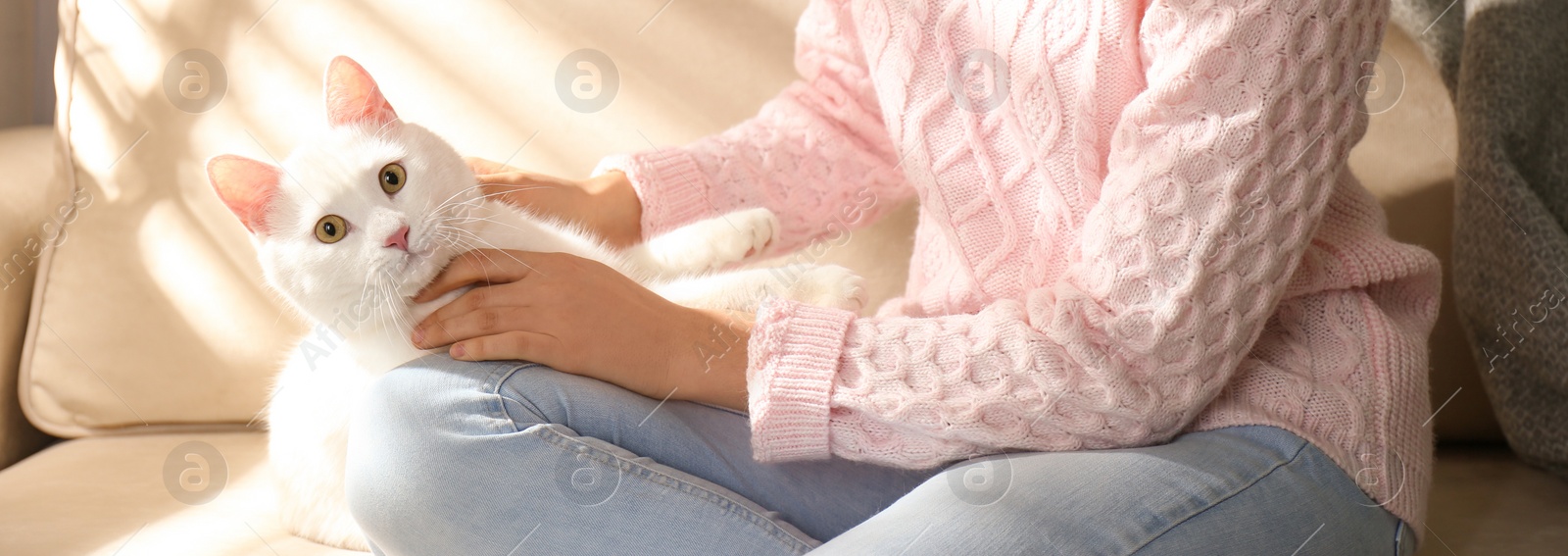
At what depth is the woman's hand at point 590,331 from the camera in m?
0.84

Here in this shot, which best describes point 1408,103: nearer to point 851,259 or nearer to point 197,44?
point 851,259

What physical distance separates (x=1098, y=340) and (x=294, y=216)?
66 centimetres

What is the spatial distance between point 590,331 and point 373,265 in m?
0.18

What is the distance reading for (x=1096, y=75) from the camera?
2.87 ft

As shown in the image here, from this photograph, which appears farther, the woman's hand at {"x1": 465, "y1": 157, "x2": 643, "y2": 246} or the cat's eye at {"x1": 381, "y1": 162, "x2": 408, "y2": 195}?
the woman's hand at {"x1": 465, "y1": 157, "x2": 643, "y2": 246}

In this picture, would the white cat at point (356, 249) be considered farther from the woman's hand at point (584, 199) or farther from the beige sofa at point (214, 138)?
the beige sofa at point (214, 138)

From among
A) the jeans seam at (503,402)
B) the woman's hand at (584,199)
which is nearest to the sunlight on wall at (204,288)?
the woman's hand at (584,199)

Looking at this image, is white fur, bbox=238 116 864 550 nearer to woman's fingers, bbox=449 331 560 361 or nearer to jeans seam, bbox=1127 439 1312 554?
woman's fingers, bbox=449 331 560 361

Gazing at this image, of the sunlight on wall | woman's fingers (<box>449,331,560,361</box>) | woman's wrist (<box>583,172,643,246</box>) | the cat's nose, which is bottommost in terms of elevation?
the sunlight on wall

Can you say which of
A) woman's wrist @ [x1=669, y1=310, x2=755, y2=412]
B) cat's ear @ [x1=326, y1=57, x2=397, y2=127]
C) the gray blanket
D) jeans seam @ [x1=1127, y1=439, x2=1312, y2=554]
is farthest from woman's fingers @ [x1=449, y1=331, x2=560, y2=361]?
the gray blanket

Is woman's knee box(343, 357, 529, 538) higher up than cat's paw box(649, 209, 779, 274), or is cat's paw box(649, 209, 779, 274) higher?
cat's paw box(649, 209, 779, 274)

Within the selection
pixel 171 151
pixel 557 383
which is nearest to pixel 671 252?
pixel 557 383

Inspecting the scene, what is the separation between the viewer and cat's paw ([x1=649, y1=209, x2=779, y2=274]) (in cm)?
107

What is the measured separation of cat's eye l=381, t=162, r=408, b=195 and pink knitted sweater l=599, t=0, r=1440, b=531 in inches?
13.2
